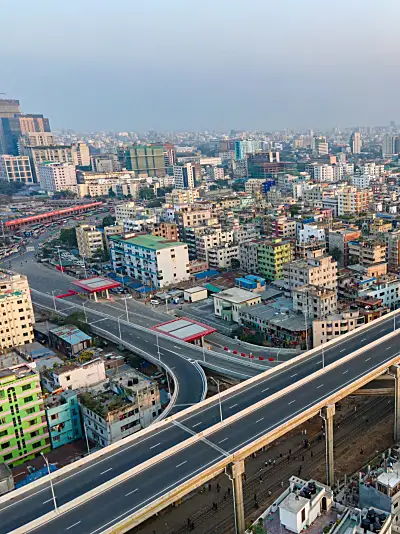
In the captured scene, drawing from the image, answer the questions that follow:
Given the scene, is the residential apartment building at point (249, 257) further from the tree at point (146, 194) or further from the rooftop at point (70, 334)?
the tree at point (146, 194)

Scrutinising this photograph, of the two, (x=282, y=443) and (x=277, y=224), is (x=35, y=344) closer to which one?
(x=282, y=443)

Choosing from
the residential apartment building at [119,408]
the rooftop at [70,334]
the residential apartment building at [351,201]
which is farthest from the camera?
the residential apartment building at [351,201]

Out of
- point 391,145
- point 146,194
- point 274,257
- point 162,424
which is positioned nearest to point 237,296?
point 274,257

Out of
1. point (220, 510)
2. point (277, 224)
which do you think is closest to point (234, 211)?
point (277, 224)

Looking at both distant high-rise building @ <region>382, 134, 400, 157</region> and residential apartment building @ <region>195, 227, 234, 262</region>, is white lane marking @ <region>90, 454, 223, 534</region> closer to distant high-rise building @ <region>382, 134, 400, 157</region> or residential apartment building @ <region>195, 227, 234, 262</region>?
residential apartment building @ <region>195, 227, 234, 262</region>

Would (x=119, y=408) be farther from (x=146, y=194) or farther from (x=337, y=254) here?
(x=146, y=194)

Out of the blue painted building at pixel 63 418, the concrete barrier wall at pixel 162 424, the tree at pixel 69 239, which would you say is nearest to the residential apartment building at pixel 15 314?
the blue painted building at pixel 63 418

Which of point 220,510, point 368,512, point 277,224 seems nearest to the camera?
point 368,512
